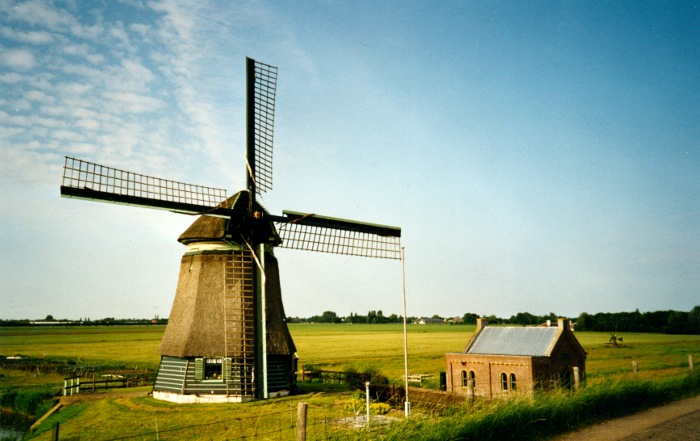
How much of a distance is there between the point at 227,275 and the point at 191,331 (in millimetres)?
2775

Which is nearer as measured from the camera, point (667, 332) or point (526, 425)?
point (526, 425)

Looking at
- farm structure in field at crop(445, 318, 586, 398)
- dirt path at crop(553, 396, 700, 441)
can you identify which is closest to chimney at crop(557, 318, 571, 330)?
farm structure in field at crop(445, 318, 586, 398)

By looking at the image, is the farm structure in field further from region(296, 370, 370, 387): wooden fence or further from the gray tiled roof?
region(296, 370, 370, 387): wooden fence

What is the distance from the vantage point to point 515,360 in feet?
77.2

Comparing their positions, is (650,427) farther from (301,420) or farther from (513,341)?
(513,341)

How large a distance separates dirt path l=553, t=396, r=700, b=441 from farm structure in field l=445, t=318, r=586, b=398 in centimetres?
916

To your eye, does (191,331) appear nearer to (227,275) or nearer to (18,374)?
(227,275)

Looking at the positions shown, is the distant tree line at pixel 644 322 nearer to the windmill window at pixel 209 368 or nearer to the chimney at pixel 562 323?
the chimney at pixel 562 323

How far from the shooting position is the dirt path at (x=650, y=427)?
421 inches

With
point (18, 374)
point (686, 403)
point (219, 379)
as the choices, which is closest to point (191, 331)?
point (219, 379)

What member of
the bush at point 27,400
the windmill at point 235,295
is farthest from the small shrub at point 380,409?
the bush at point 27,400

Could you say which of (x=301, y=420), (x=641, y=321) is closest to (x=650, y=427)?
(x=301, y=420)

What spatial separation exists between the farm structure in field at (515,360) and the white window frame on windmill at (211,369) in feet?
38.2

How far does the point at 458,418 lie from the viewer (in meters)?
9.86
